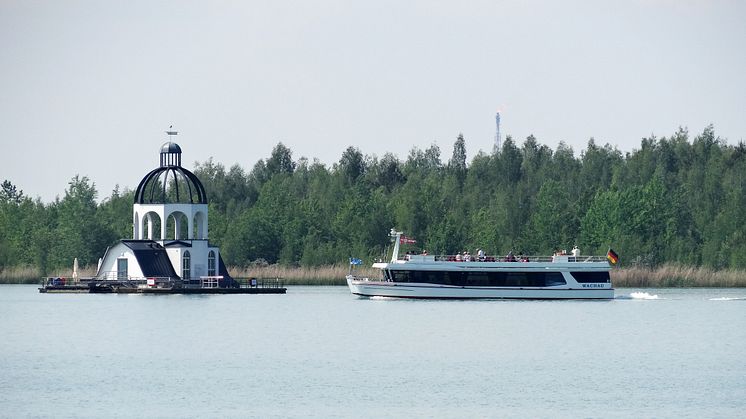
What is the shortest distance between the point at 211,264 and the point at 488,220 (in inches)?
1660

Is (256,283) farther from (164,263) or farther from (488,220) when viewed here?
(488,220)

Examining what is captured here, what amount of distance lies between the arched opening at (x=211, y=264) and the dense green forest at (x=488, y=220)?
2759cm

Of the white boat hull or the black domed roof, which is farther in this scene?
the black domed roof

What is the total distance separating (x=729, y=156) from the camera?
171750mm

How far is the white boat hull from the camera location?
108938mm

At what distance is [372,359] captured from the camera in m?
68.7

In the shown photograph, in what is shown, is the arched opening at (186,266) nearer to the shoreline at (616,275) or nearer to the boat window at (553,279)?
the shoreline at (616,275)

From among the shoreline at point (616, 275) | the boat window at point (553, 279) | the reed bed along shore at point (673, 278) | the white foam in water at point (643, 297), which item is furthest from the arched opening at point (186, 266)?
the reed bed along shore at point (673, 278)

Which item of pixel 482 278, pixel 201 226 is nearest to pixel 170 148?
pixel 201 226

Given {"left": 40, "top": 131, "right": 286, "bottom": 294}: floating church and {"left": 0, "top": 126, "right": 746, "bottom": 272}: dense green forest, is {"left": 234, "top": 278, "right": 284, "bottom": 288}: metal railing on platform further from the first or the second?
{"left": 0, "top": 126, "right": 746, "bottom": 272}: dense green forest

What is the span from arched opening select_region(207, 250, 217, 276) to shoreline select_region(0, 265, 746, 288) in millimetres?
14315

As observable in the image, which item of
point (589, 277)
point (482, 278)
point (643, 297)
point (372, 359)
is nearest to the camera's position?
point (372, 359)

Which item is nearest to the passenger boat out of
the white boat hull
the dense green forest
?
the white boat hull

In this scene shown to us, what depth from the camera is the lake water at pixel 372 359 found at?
53.9 metres
